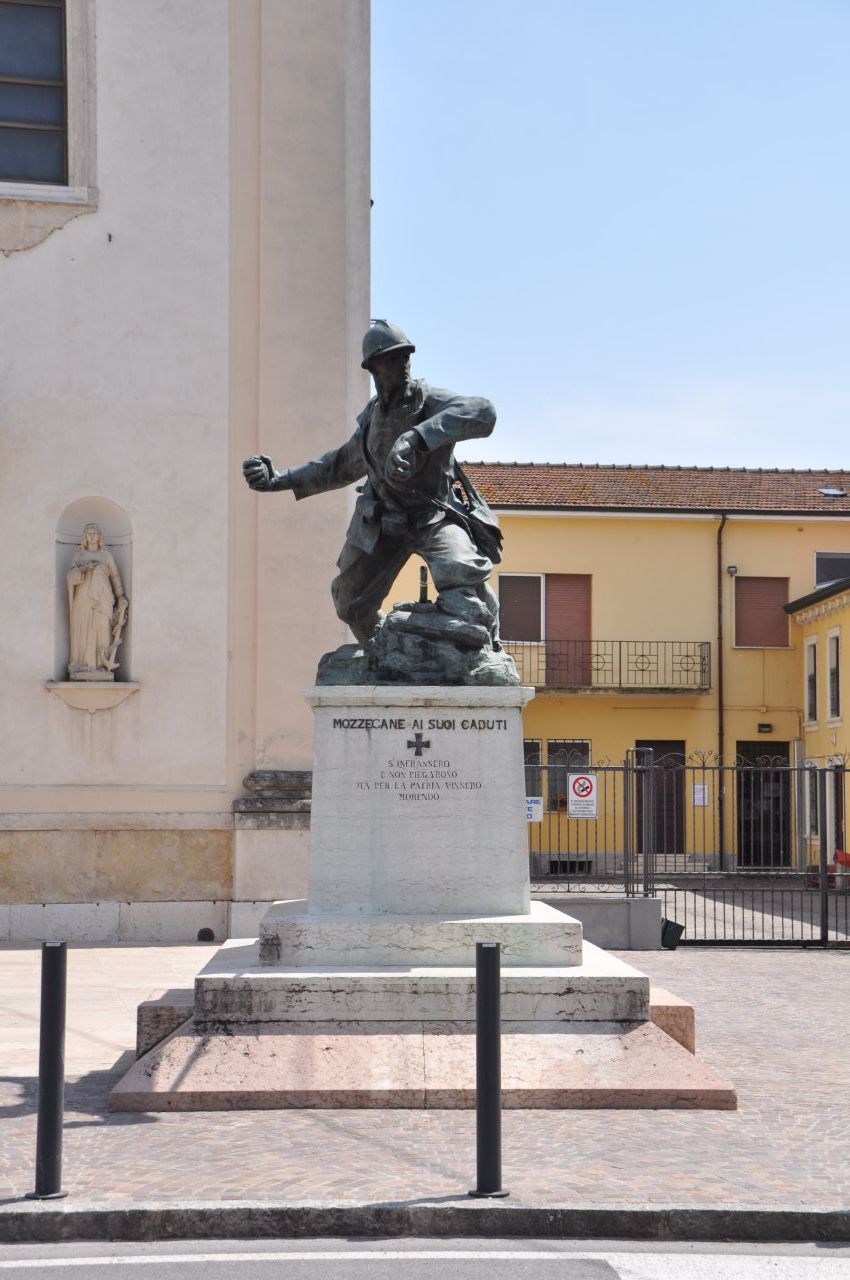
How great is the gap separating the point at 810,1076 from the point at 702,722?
2997 centimetres

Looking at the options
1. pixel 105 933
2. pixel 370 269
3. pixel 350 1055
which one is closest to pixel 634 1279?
pixel 350 1055

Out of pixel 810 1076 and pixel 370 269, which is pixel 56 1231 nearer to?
pixel 810 1076

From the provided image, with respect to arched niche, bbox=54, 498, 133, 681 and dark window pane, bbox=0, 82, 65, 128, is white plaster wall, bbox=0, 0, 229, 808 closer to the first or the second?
arched niche, bbox=54, 498, 133, 681

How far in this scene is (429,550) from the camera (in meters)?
8.71

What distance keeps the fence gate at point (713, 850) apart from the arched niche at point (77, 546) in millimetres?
4418

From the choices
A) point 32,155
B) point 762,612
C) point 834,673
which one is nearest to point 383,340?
point 32,155

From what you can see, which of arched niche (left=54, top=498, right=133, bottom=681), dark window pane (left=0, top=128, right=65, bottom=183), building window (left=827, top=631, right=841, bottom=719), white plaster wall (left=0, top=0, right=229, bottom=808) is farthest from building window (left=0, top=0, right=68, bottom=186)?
building window (left=827, top=631, right=841, bottom=719)

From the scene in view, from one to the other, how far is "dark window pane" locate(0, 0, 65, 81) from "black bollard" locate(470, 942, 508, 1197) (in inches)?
546

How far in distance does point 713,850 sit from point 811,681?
21.8 feet

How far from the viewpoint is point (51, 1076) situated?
19.1 feet

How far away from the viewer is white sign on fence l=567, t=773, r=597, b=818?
19.8 m

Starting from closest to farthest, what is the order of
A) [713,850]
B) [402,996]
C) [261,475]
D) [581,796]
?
[402,996]
[261,475]
[581,796]
[713,850]

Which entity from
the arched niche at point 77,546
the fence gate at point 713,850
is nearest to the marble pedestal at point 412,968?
the arched niche at point 77,546

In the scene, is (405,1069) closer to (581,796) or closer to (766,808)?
(581,796)
